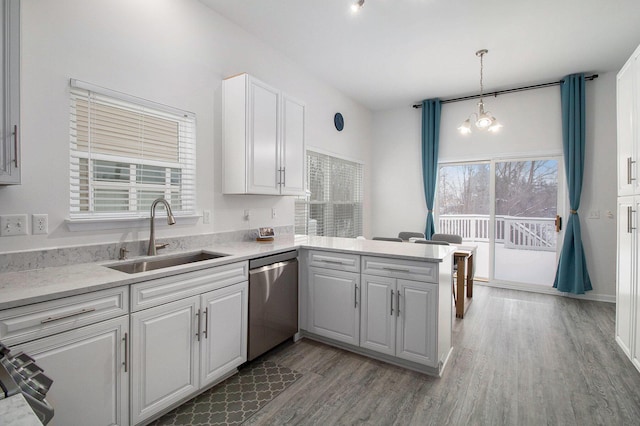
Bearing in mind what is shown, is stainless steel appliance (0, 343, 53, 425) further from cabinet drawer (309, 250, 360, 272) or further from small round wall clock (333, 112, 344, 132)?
small round wall clock (333, 112, 344, 132)

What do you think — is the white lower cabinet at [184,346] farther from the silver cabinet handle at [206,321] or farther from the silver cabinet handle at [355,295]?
the silver cabinet handle at [355,295]

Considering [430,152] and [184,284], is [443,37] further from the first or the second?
[184,284]

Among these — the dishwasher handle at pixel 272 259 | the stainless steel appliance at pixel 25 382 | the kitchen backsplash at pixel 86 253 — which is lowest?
the stainless steel appliance at pixel 25 382

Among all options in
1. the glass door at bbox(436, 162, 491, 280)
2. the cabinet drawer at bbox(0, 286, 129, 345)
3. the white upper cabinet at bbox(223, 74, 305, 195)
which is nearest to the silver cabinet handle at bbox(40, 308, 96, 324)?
the cabinet drawer at bbox(0, 286, 129, 345)

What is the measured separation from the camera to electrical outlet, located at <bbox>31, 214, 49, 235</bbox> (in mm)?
1881

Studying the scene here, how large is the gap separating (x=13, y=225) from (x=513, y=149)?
567 cm

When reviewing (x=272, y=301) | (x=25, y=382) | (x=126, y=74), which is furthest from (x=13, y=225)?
(x=272, y=301)

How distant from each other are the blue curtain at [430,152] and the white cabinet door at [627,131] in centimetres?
266

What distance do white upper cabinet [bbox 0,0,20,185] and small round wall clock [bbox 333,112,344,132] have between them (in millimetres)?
3767

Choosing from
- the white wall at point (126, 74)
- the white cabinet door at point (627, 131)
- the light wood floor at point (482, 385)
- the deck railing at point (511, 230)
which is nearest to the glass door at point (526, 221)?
the deck railing at point (511, 230)

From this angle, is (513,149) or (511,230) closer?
(513,149)

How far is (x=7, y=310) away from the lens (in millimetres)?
1300

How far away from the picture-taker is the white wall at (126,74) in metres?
1.88

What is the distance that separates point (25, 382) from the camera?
89 cm
